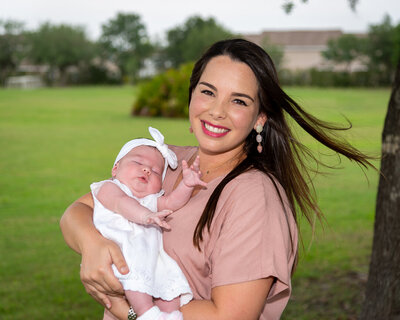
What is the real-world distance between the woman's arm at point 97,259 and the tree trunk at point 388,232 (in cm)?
211

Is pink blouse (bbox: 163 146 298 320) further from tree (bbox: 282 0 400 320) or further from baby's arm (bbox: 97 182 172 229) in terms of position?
tree (bbox: 282 0 400 320)

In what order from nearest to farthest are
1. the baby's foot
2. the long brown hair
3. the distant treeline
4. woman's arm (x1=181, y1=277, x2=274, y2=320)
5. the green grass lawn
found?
woman's arm (x1=181, y1=277, x2=274, y2=320) < the baby's foot < the long brown hair < the green grass lawn < the distant treeline

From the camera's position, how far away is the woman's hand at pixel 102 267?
203cm

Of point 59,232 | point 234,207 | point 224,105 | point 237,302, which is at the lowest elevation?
point 59,232

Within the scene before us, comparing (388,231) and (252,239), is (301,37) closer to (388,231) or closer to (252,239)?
(388,231)

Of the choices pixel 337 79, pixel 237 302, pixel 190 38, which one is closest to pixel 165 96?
pixel 237 302

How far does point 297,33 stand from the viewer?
7169 centimetres

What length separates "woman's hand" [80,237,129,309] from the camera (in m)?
2.03

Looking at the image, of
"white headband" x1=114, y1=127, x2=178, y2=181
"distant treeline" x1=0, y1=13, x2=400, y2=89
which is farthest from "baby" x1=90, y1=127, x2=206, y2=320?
"distant treeline" x1=0, y1=13, x2=400, y2=89

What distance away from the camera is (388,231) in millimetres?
3613

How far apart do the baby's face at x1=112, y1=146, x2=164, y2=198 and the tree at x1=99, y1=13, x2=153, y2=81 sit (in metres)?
67.8

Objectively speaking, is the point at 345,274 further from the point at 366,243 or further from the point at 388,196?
the point at 388,196

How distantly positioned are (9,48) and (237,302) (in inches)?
2411

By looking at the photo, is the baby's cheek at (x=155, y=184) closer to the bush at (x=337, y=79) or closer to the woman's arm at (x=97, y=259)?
the woman's arm at (x=97, y=259)
